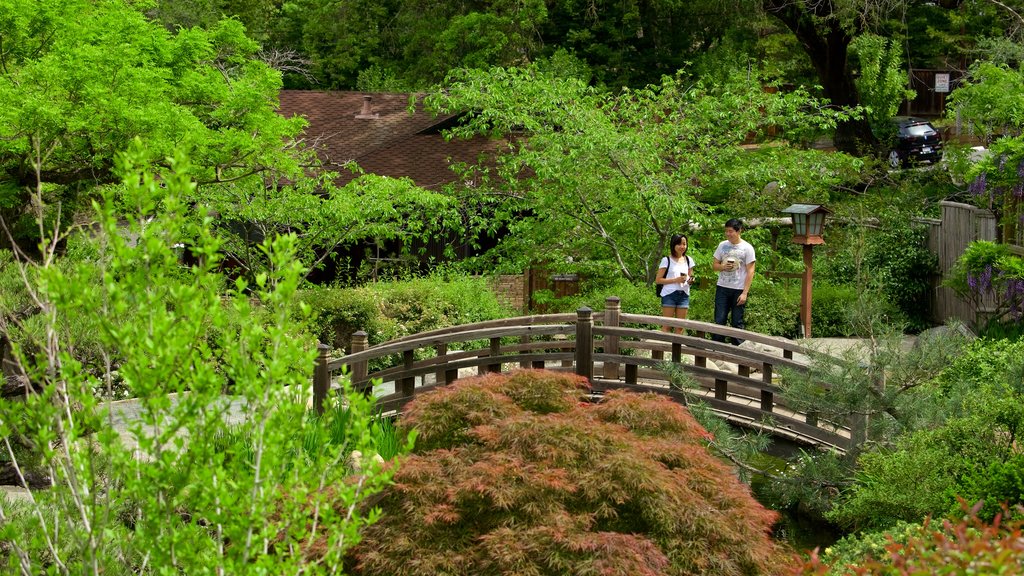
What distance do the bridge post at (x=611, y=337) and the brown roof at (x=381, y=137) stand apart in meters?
11.0

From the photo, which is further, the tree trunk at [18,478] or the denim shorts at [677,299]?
the denim shorts at [677,299]

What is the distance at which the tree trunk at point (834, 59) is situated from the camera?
87.8 ft

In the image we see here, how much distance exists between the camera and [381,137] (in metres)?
26.2

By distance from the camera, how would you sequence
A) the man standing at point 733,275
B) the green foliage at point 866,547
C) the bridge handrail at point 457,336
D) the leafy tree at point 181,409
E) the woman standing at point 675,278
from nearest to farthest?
the leafy tree at point 181,409, the green foliage at point 866,547, the bridge handrail at point 457,336, the woman standing at point 675,278, the man standing at point 733,275

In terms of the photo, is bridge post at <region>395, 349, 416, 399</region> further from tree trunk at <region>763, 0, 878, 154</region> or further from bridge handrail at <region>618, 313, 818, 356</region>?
tree trunk at <region>763, 0, 878, 154</region>

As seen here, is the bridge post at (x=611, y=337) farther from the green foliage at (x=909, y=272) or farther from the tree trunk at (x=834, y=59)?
the tree trunk at (x=834, y=59)

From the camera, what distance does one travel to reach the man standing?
43.0 feet

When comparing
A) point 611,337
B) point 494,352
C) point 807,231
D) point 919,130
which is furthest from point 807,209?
point 919,130

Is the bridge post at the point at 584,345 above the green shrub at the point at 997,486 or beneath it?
beneath

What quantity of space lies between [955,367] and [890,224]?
349 inches

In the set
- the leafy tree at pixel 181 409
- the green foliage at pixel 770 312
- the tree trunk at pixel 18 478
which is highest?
the leafy tree at pixel 181 409

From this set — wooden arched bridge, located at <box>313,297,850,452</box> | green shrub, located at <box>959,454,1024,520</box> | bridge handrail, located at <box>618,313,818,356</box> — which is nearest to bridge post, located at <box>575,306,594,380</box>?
wooden arched bridge, located at <box>313,297,850,452</box>

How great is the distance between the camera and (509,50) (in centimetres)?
2864

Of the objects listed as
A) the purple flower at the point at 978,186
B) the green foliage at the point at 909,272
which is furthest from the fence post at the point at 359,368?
the purple flower at the point at 978,186
